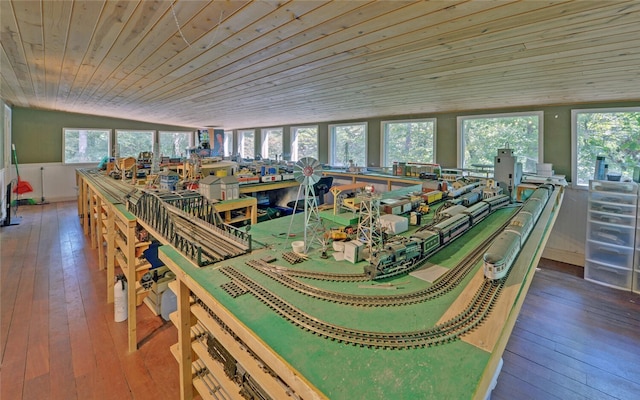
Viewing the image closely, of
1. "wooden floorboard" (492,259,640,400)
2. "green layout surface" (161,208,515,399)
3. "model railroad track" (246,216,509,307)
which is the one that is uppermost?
"model railroad track" (246,216,509,307)

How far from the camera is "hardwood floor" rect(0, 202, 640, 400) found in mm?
2119

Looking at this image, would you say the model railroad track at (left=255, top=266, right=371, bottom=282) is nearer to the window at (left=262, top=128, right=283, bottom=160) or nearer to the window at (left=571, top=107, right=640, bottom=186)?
the window at (left=571, top=107, right=640, bottom=186)

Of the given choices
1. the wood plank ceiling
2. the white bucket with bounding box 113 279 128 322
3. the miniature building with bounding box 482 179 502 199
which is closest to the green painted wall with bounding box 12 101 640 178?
the wood plank ceiling

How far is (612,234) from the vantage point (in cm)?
380

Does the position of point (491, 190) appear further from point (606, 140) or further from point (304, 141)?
point (304, 141)

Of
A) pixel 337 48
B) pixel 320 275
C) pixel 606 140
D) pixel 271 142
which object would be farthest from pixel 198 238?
pixel 271 142

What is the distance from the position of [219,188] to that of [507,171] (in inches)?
116

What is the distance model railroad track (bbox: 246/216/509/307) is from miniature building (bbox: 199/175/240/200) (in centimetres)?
173

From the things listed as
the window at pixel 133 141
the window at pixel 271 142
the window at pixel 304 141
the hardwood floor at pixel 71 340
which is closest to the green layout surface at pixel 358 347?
the hardwood floor at pixel 71 340

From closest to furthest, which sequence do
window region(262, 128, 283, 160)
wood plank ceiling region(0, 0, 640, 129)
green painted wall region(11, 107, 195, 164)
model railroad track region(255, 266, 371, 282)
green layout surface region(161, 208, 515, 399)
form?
green layout surface region(161, 208, 515, 399)
model railroad track region(255, 266, 371, 282)
wood plank ceiling region(0, 0, 640, 129)
green painted wall region(11, 107, 195, 164)
window region(262, 128, 283, 160)

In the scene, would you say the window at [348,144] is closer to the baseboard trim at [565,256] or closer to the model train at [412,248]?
the baseboard trim at [565,256]

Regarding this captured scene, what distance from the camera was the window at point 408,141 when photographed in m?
5.79

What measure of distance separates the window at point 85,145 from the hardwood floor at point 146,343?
595cm

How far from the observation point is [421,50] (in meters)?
2.37
